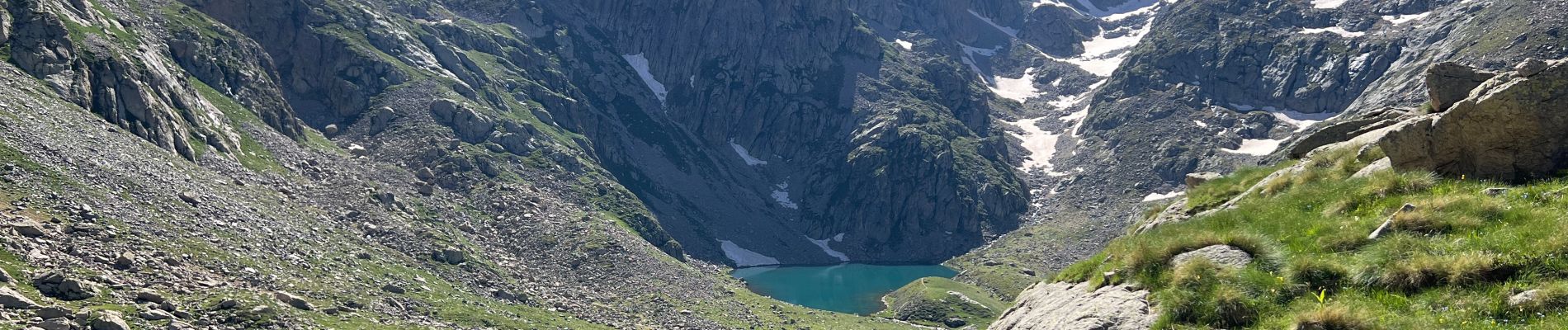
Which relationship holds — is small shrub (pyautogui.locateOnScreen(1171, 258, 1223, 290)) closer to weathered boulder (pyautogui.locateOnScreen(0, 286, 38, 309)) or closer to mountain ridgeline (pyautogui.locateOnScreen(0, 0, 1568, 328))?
mountain ridgeline (pyautogui.locateOnScreen(0, 0, 1568, 328))

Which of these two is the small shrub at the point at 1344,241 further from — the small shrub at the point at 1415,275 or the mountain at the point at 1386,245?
the small shrub at the point at 1415,275

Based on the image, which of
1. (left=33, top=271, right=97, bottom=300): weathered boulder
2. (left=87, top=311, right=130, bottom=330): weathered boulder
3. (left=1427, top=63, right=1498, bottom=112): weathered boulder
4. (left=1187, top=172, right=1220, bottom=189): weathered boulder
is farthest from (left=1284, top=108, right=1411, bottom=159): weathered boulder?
(left=33, top=271, right=97, bottom=300): weathered boulder

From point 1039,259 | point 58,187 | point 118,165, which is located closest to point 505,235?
point 118,165

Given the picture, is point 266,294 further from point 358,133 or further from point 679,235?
point 679,235

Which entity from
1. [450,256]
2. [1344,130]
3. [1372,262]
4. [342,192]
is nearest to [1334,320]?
[1372,262]

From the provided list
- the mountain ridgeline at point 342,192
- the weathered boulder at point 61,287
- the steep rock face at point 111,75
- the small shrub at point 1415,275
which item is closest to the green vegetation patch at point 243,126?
the mountain ridgeline at point 342,192

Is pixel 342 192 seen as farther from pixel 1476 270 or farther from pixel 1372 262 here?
pixel 1476 270

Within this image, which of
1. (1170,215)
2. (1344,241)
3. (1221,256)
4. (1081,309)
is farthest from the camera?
(1170,215)
